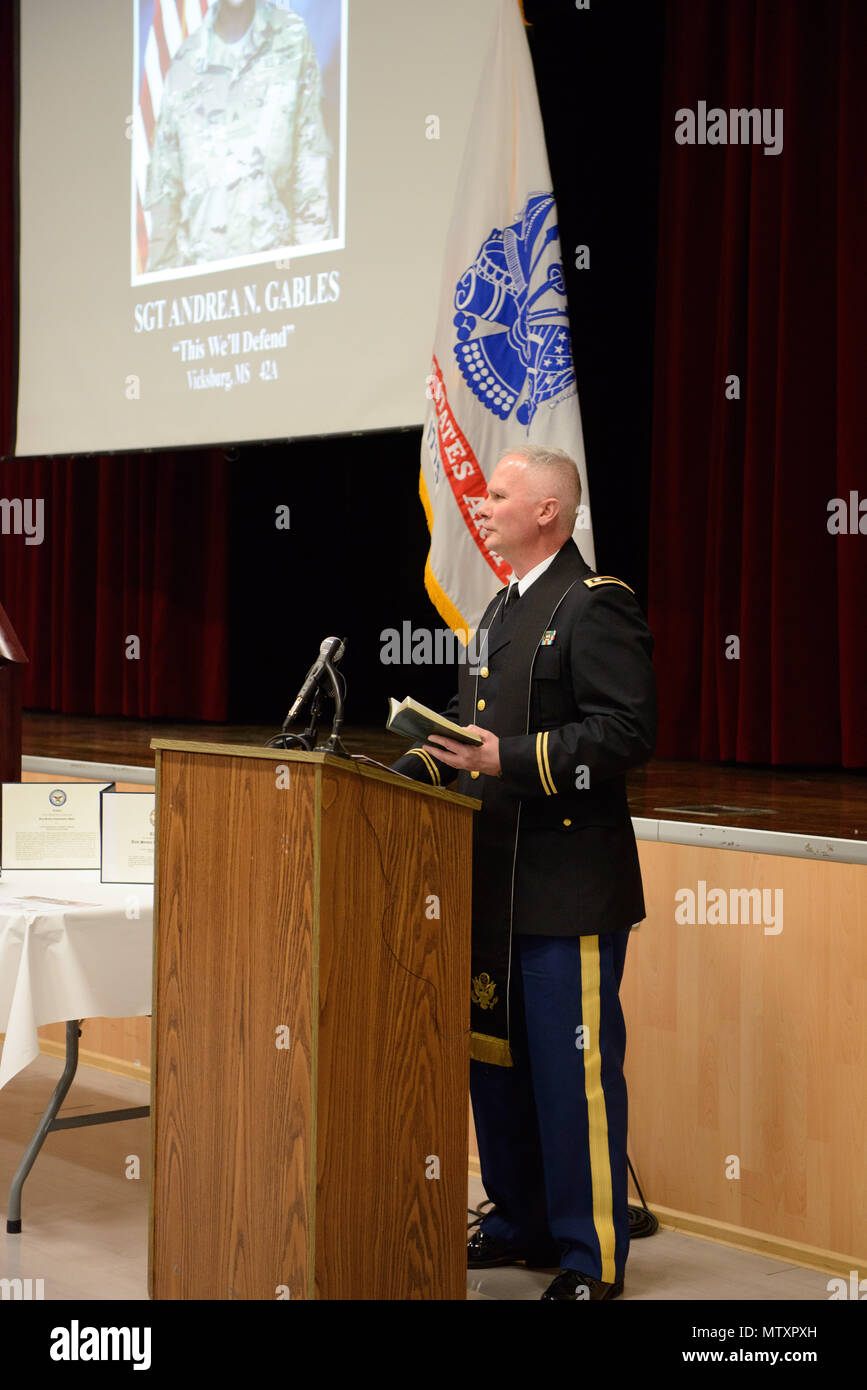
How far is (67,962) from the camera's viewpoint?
8.93 ft

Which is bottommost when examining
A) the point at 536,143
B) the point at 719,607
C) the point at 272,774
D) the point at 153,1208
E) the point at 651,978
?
the point at 153,1208

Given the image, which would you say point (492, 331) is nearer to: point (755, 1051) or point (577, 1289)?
point (755, 1051)

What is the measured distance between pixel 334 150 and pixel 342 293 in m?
0.46

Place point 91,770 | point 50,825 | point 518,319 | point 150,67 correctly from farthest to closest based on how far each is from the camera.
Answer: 1. point 150,67
2. point 91,770
3. point 518,319
4. point 50,825

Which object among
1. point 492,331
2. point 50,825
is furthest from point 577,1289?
point 492,331

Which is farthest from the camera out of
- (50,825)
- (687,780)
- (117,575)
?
(117,575)

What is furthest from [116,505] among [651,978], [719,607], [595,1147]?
[595,1147]

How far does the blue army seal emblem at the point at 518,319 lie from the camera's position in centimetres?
386

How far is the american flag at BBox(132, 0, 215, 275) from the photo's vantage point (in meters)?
5.22

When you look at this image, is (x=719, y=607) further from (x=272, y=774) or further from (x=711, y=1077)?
(x=272, y=774)

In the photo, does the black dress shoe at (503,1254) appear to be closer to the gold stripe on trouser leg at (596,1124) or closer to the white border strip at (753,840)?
the gold stripe on trouser leg at (596,1124)

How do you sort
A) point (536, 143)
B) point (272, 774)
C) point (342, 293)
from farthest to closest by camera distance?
point (342, 293)
point (536, 143)
point (272, 774)

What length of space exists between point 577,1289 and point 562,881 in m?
0.67

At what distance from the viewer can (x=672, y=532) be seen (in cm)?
526
